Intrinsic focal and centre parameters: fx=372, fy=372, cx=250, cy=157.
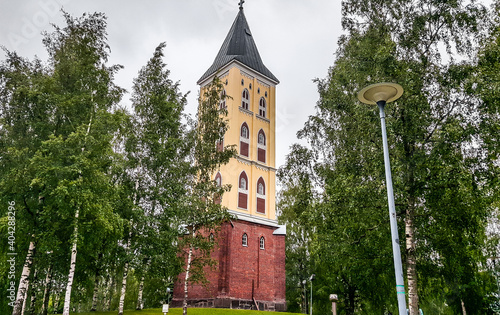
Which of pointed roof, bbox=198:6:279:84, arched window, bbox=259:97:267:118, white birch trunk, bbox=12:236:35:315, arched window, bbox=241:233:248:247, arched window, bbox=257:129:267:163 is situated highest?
pointed roof, bbox=198:6:279:84

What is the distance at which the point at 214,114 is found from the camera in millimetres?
25984

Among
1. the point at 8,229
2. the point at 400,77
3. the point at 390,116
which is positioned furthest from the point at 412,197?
the point at 8,229

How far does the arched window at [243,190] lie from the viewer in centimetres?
3369

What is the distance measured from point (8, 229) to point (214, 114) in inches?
565

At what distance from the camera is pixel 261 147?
37.3 m

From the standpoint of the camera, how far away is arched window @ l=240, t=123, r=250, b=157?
117ft

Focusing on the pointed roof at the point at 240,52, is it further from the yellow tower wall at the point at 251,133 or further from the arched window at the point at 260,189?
the arched window at the point at 260,189

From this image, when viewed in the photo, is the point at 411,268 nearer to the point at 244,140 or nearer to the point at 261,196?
the point at 261,196

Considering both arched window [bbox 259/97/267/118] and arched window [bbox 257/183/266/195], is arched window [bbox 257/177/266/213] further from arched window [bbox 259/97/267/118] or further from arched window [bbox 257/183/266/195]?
arched window [bbox 259/97/267/118]

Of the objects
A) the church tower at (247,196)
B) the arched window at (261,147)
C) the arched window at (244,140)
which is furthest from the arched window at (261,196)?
the arched window at (244,140)

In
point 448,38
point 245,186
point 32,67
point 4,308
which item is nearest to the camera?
point 448,38

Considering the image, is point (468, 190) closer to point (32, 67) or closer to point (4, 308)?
point (32, 67)

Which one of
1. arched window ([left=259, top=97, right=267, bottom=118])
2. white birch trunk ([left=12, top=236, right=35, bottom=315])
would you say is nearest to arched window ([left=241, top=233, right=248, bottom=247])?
arched window ([left=259, top=97, right=267, bottom=118])

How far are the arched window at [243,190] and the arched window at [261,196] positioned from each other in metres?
1.53
